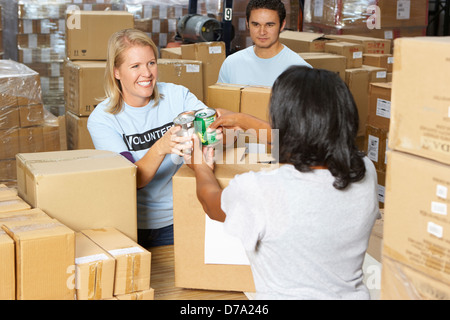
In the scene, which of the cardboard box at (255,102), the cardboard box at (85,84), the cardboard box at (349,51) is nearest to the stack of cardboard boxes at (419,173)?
the cardboard box at (255,102)

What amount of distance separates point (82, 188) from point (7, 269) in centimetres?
44

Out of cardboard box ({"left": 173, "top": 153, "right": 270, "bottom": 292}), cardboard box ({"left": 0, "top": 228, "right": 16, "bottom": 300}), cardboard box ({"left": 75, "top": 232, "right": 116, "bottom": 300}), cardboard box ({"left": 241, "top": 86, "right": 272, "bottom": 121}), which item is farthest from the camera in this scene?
cardboard box ({"left": 241, "top": 86, "right": 272, "bottom": 121})

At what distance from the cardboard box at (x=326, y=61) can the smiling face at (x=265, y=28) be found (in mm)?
1172

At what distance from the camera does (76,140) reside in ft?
14.3

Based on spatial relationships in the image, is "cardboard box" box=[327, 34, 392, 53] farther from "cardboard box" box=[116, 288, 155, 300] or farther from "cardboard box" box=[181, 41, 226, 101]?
"cardboard box" box=[116, 288, 155, 300]

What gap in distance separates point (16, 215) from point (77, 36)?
8.17ft

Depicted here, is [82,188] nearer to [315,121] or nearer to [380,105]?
[315,121]

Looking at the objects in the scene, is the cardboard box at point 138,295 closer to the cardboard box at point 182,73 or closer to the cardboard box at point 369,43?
the cardboard box at point 182,73

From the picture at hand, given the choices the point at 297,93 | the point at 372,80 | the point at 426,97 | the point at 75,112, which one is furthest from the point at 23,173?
the point at 372,80

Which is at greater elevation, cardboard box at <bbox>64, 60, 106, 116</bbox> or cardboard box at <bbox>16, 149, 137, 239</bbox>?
cardboard box at <bbox>64, 60, 106, 116</bbox>

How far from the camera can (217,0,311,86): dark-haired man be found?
3612mm

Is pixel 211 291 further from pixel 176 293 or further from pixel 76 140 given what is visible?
pixel 76 140

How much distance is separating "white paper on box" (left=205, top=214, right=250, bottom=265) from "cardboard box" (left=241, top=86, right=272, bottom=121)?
66 cm

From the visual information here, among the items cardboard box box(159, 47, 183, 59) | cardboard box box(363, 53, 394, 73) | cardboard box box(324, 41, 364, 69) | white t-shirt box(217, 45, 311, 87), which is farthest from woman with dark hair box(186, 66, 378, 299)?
cardboard box box(363, 53, 394, 73)
